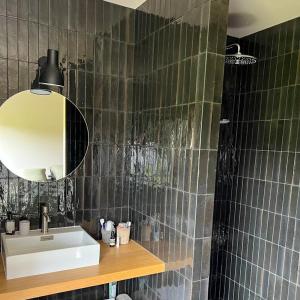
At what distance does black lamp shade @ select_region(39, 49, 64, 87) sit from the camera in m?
1.77

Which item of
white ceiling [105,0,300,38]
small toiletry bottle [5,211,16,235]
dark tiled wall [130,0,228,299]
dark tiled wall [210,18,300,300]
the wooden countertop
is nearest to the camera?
the wooden countertop

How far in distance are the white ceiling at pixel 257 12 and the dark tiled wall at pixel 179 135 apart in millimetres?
500

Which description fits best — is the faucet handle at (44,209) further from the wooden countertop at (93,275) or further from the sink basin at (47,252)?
the wooden countertop at (93,275)

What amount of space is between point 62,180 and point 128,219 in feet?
1.95

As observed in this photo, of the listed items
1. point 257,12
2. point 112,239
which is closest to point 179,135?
point 112,239

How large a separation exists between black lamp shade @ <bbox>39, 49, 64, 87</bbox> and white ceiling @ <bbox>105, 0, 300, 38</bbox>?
591mm

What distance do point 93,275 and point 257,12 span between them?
2.02 meters

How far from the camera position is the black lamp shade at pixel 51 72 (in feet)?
5.80

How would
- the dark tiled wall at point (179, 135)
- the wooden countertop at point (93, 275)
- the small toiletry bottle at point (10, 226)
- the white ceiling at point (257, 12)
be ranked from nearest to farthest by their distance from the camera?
the wooden countertop at point (93, 275) < the dark tiled wall at point (179, 135) < the small toiletry bottle at point (10, 226) < the white ceiling at point (257, 12)

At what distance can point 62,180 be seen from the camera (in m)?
1.91

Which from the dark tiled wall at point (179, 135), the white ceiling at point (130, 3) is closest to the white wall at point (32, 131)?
the dark tiled wall at point (179, 135)

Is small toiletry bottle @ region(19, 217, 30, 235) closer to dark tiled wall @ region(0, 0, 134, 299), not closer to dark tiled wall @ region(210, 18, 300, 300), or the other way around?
dark tiled wall @ region(0, 0, 134, 299)

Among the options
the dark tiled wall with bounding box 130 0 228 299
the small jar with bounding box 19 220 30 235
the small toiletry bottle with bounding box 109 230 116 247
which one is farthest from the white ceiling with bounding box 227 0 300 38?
the small jar with bounding box 19 220 30 235

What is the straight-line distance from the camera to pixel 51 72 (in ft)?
5.80
